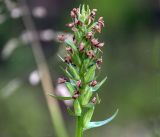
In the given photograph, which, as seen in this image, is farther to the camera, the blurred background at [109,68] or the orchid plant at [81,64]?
the blurred background at [109,68]

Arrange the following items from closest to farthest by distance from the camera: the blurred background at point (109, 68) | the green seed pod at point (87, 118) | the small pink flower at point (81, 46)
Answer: the small pink flower at point (81, 46) < the green seed pod at point (87, 118) < the blurred background at point (109, 68)

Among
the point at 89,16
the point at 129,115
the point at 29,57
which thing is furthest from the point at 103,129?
the point at 89,16

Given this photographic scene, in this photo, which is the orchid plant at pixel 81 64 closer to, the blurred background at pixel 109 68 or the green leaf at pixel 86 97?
the green leaf at pixel 86 97

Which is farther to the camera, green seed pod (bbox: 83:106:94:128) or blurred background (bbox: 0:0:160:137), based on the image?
blurred background (bbox: 0:0:160:137)

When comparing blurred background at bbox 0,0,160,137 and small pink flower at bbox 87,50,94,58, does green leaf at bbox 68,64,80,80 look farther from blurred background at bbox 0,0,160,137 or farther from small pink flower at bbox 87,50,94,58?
blurred background at bbox 0,0,160,137

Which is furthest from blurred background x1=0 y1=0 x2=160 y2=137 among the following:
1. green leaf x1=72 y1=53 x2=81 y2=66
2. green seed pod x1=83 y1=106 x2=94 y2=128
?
green leaf x1=72 y1=53 x2=81 y2=66

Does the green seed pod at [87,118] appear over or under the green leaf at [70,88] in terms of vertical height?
under

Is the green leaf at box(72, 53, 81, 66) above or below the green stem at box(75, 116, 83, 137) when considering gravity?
above

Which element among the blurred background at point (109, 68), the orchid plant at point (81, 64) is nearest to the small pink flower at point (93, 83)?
the orchid plant at point (81, 64)

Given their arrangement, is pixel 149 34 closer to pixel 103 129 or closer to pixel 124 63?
pixel 124 63
